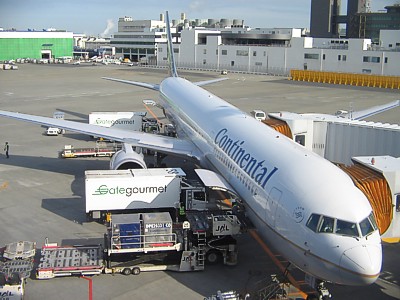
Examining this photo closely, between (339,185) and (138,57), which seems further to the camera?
(138,57)

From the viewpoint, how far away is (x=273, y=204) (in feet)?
47.9

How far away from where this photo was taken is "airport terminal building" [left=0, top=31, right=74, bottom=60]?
149m

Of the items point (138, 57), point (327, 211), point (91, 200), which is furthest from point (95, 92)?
point (138, 57)

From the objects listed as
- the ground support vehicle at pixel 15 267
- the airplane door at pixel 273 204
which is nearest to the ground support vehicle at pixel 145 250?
the ground support vehicle at pixel 15 267

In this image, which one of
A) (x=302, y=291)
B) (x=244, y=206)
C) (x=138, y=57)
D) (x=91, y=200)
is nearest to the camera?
(x=302, y=291)

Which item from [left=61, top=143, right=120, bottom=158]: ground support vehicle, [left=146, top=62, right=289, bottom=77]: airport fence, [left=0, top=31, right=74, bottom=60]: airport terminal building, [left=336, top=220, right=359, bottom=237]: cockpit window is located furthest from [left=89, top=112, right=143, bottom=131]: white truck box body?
[left=0, top=31, right=74, bottom=60]: airport terminal building

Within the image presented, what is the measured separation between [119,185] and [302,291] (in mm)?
9087

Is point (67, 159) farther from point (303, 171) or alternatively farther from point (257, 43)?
point (257, 43)

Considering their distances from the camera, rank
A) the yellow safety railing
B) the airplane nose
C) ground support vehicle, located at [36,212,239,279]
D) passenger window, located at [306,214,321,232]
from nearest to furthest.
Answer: the airplane nose, passenger window, located at [306,214,321,232], ground support vehicle, located at [36,212,239,279], the yellow safety railing

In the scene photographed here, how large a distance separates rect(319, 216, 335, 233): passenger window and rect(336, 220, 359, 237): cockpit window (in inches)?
6.0

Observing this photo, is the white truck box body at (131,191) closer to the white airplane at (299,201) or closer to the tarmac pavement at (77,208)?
the tarmac pavement at (77,208)

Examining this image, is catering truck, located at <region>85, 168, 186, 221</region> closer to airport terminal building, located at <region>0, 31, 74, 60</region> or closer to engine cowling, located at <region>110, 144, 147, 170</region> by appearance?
engine cowling, located at <region>110, 144, 147, 170</region>

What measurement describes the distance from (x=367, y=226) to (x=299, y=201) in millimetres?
1886

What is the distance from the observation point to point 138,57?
157125 millimetres
